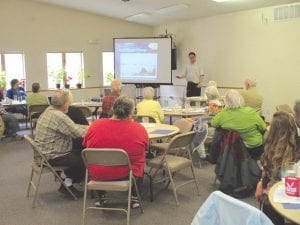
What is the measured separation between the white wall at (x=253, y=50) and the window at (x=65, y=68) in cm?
319

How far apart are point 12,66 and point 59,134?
6.81 m

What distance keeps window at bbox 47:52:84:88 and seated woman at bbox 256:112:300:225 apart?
8.59m

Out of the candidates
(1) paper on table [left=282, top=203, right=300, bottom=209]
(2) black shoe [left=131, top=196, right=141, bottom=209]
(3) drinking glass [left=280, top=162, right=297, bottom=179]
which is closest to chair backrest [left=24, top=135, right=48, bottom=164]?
(2) black shoe [left=131, top=196, right=141, bottom=209]

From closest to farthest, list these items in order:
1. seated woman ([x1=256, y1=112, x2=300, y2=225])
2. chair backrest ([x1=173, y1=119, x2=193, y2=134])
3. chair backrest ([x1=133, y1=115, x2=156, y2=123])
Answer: seated woman ([x1=256, y1=112, x2=300, y2=225]) → chair backrest ([x1=173, y1=119, x2=193, y2=134]) → chair backrest ([x1=133, y1=115, x2=156, y2=123])

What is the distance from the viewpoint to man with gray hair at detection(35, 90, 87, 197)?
4.05 metres

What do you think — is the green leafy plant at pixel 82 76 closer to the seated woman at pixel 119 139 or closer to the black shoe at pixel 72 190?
the black shoe at pixel 72 190

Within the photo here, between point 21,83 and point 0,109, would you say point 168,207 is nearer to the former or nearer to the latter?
point 0,109

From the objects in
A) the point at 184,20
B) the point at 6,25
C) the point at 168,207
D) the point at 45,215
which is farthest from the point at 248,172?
the point at 6,25

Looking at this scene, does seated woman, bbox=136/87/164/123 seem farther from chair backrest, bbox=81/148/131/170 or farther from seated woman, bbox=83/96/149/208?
chair backrest, bbox=81/148/131/170

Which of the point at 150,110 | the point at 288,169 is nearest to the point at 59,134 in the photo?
the point at 150,110

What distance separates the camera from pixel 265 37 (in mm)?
8078

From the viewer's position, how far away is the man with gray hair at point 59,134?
4047 millimetres

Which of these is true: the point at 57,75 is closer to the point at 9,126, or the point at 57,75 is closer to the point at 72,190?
the point at 9,126

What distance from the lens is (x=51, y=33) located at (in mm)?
10570
